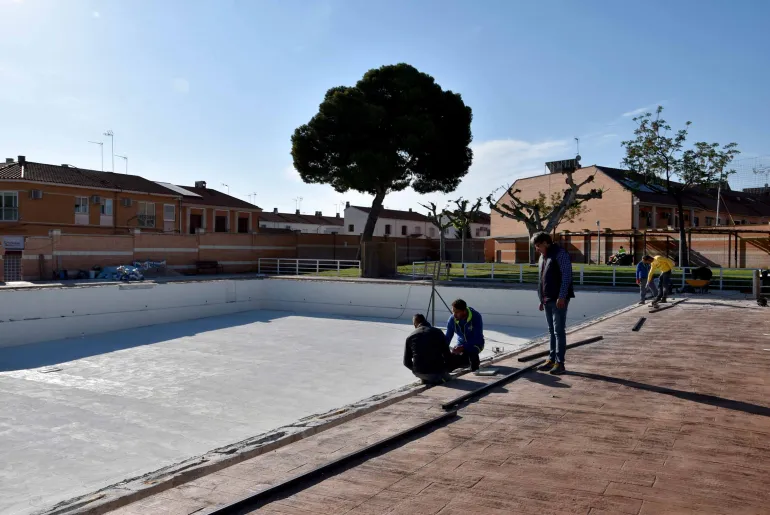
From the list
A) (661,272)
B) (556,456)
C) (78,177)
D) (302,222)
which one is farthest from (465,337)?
(302,222)

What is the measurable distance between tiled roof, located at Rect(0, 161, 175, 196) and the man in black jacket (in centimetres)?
3012

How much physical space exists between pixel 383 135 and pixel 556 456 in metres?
30.2

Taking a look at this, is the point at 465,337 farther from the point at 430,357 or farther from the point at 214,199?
the point at 214,199

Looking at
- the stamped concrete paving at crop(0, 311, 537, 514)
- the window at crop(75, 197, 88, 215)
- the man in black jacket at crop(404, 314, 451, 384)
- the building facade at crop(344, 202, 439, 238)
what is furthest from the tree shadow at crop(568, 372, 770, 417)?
the building facade at crop(344, 202, 439, 238)

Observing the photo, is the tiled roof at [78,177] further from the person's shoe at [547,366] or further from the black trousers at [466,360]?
the person's shoe at [547,366]

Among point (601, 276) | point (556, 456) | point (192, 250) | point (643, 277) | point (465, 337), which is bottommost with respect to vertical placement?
point (556, 456)

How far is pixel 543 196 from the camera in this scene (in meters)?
43.8

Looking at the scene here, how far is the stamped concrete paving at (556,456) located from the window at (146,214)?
33.9 metres

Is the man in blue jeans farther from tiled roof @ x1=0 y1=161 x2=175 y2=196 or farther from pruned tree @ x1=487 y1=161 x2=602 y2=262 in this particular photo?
tiled roof @ x1=0 y1=161 x2=175 y2=196

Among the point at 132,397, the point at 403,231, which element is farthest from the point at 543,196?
the point at 132,397

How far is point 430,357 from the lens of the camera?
22.6ft

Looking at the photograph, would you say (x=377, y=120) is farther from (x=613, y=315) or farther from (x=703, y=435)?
(x=703, y=435)

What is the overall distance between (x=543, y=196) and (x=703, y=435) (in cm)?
4070

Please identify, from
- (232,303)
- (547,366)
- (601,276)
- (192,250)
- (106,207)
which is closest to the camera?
(547,366)
